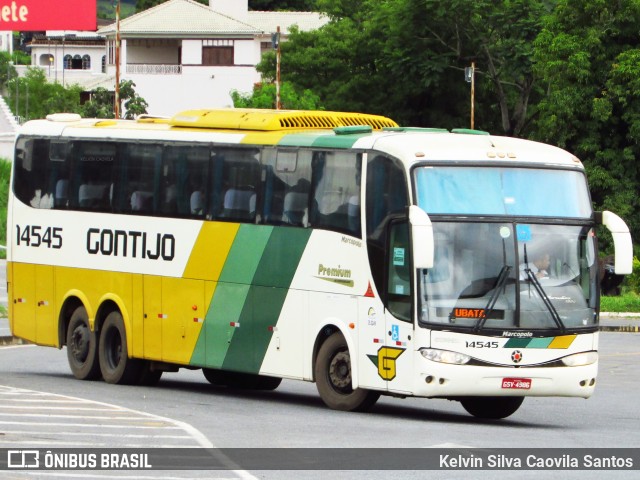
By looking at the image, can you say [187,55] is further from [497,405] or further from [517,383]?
[517,383]

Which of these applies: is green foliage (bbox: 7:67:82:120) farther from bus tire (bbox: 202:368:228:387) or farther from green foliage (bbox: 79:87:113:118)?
bus tire (bbox: 202:368:228:387)

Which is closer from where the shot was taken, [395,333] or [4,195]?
[395,333]

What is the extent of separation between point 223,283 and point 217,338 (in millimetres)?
712

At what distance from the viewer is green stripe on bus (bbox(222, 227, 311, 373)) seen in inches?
791

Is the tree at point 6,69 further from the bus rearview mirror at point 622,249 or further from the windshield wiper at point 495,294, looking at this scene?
the windshield wiper at point 495,294

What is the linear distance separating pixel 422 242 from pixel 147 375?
7421 millimetres

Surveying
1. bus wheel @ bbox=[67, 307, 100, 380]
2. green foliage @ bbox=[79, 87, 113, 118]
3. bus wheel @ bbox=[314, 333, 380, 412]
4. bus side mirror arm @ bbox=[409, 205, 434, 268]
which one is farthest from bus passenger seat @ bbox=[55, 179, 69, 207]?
green foliage @ bbox=[79, 87, 113, 118]

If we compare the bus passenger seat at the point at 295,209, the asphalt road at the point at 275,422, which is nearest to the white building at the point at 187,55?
the asphalt road at the point at 275,422

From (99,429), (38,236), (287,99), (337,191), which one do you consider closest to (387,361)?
(337,191)

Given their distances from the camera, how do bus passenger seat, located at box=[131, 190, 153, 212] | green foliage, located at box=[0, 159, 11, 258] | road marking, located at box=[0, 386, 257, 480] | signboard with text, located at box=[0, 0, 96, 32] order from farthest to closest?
1. green foliage, located at box=[0, 159, 11, 258]
2. signboard with text, located at box=[0, 0, 96, 32]
3. bus passenger seat, located at box=[131, 190, 153, 212]
4. road marking, located at box=[0, 386, 257, 480]

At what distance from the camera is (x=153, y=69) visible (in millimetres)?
110500

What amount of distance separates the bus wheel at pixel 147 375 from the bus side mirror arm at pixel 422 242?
6964mm

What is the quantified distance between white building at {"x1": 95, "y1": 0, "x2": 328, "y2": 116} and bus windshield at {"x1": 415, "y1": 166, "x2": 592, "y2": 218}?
8912 centimetres

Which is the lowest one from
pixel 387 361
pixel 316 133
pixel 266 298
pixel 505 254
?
pixel 387 361
